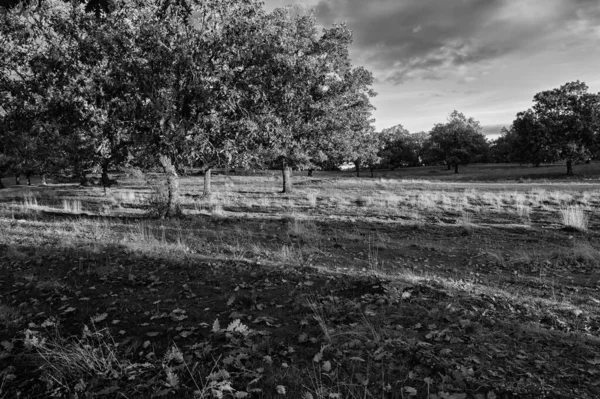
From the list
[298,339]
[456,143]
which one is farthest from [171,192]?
[456,143]

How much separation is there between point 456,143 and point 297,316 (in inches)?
2434

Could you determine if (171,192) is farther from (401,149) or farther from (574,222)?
(401,149)

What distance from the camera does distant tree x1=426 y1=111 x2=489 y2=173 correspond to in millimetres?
58500

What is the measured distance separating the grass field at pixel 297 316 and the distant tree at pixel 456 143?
51.2 meters

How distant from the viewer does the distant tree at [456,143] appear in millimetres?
58500

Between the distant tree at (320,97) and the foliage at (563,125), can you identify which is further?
the foliage at (563,125)

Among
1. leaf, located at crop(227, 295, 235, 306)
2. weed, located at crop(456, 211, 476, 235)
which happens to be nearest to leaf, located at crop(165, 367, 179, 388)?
leaf, located at crop(227, 295, 235, 306)

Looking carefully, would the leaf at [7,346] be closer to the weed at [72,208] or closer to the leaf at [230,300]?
the leaf at [230,300]

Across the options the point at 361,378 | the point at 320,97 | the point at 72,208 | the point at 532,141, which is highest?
the point at 320,97

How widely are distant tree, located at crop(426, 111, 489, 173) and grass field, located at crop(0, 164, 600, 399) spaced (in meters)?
51.2

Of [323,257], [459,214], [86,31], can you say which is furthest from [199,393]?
[459,214]

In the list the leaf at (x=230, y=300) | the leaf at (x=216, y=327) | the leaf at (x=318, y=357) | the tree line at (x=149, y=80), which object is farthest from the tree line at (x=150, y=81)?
the leaf at (x=318, y=357)

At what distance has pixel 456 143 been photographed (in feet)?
195

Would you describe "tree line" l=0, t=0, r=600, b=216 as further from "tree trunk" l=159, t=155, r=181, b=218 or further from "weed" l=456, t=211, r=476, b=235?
"weed" l=456, t=211, r=476, b=235
